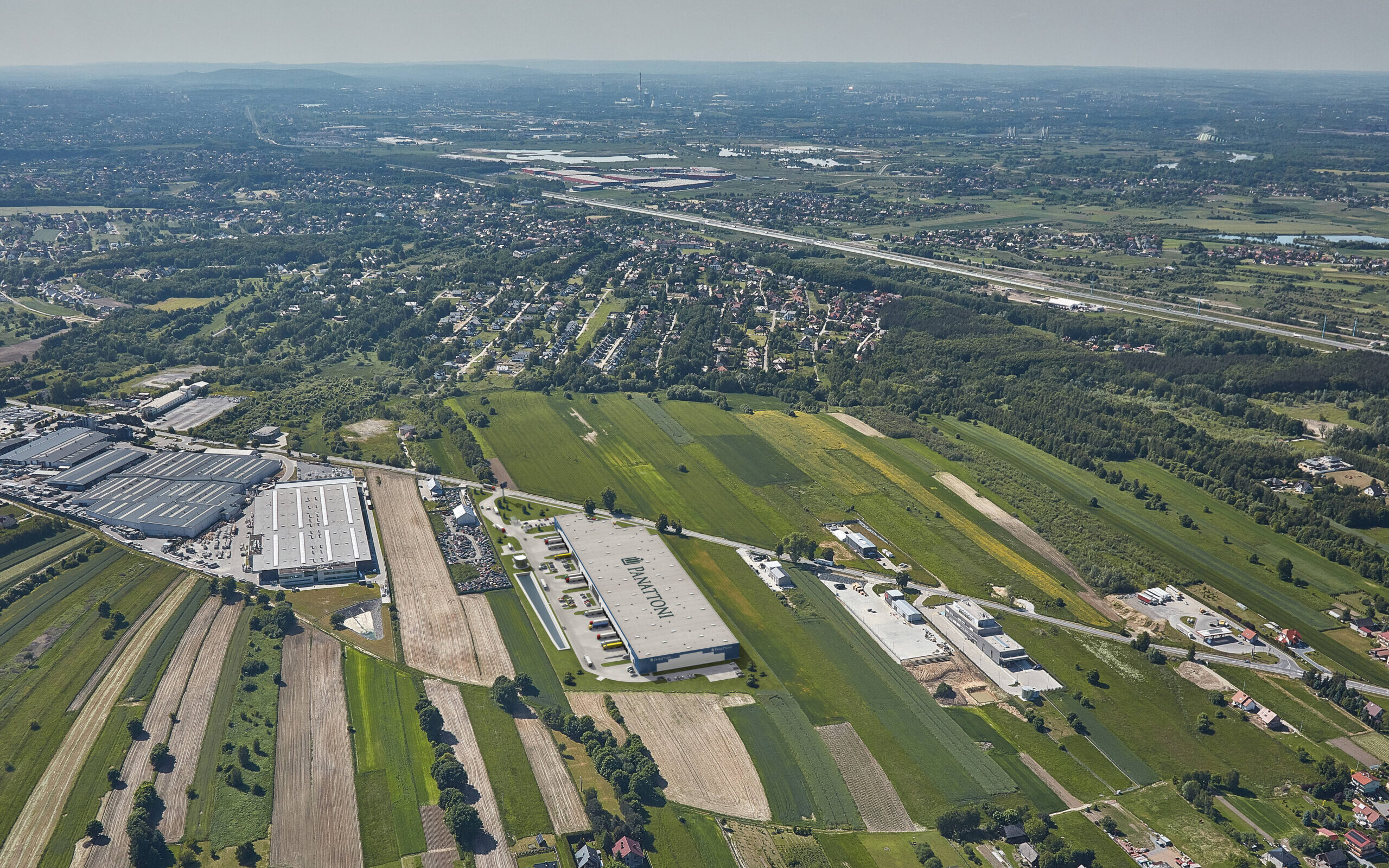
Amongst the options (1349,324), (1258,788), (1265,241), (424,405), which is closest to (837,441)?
(424,405)

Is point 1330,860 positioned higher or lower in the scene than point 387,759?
lower

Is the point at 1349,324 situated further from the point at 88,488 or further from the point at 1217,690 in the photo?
the point at 88,488

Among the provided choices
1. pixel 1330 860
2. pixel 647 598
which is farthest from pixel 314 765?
pixel 1330 860

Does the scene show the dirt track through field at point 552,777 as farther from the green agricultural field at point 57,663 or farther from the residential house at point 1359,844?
the residential house at point 1359,844

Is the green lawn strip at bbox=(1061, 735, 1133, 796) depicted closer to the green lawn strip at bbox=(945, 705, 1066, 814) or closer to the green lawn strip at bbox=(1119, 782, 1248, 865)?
the green lawn strip at bbox=(1119, 782, 1248, 865)

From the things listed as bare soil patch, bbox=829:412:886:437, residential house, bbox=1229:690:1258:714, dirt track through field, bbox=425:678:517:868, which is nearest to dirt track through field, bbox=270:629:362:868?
dirt track through field, bbox=425:678:517:868

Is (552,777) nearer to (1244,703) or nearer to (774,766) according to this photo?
(774,766)

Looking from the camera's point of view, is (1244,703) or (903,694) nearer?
(1244,703)
